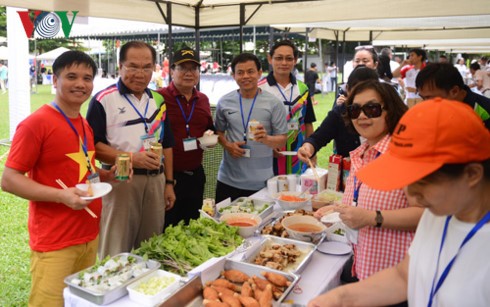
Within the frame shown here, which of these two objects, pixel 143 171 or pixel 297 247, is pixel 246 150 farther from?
pixel 297 247

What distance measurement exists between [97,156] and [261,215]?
1.20 m

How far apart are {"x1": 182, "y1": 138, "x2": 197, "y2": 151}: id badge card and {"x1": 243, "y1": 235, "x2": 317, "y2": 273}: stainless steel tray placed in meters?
1.22

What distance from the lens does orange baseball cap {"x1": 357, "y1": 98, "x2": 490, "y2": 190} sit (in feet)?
3.07

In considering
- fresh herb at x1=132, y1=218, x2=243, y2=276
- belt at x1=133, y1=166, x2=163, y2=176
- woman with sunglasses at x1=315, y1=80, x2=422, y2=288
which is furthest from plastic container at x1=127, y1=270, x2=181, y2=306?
belt at x1=133, y1=166, x2=163, y2=176

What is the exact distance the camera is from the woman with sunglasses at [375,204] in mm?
1604

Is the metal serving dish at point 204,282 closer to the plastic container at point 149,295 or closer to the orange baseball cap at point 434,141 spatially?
the plastic container at point 149,295

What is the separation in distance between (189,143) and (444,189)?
7.98ft

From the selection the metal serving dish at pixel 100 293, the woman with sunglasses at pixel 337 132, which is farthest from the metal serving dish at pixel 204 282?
the woman with sunglasses at pixel 337 132

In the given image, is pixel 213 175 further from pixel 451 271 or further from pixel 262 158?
pixel 451 271

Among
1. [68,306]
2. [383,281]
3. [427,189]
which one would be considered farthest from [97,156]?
[427,189]

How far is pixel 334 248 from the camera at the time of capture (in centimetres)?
222

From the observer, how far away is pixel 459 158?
93cm

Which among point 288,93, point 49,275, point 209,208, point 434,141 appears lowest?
point 49,275

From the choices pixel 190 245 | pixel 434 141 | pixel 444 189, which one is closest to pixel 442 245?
pixel 444 189
